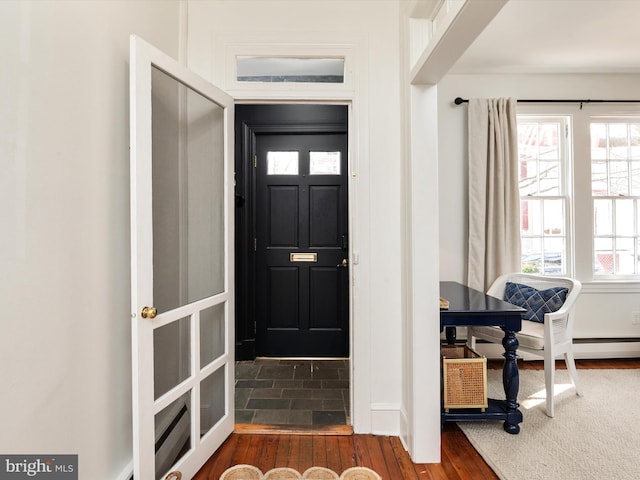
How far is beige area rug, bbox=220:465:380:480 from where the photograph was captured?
5.66 ft

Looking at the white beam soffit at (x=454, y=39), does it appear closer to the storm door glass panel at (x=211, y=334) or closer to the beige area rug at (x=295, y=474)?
the storm door glass panel at (x=211, y=334)

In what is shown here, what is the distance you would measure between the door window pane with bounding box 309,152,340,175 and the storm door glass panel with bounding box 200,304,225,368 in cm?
188

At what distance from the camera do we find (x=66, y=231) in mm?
1225

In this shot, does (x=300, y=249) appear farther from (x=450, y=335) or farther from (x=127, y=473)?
(x=127, y=473)

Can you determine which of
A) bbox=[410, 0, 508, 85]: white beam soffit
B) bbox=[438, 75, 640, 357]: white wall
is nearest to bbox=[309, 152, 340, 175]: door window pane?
bbox=[438, 75, 640, 357]: white wall

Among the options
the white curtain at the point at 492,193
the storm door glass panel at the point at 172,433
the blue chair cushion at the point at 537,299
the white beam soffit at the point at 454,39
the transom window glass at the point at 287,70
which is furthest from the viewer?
the white curtain at the point at 492,193

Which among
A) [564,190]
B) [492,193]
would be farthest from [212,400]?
[564,190]

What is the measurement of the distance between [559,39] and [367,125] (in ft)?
6.91

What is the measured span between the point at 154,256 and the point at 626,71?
4.64 meters

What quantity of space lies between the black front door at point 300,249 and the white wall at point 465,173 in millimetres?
1035

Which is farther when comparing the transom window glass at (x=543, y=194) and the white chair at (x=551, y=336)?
the transom window glass at (x=543, y=194)

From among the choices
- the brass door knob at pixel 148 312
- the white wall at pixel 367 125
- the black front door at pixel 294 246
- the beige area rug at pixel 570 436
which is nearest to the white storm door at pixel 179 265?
the brass door knob at pixel 148 312

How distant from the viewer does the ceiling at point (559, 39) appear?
247cm

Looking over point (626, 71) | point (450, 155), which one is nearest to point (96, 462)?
point (450, 155)
